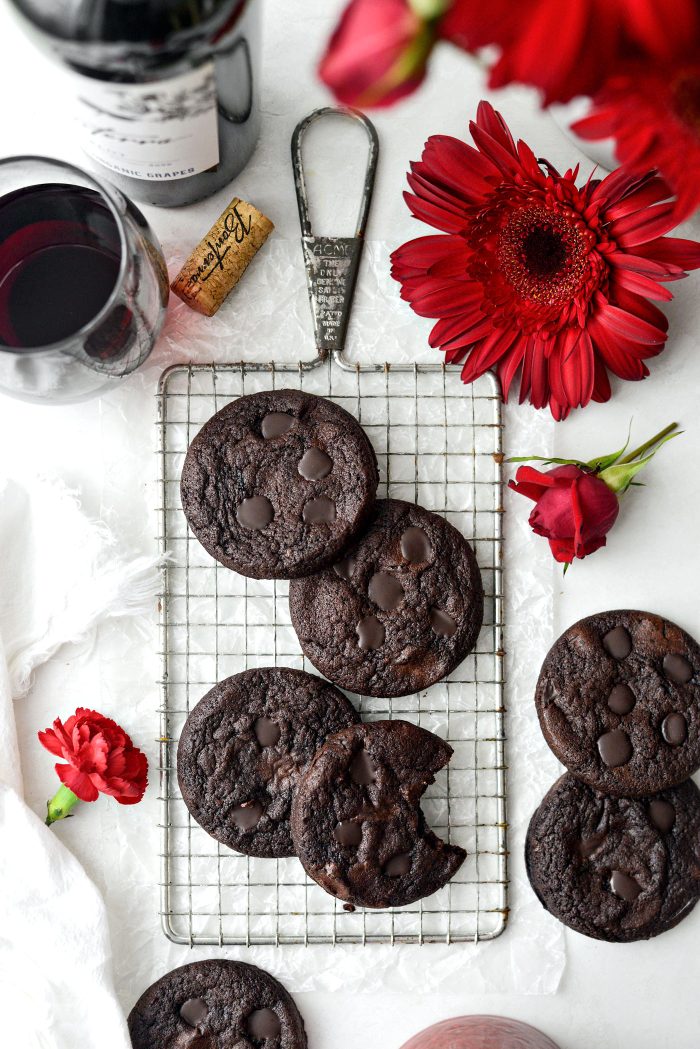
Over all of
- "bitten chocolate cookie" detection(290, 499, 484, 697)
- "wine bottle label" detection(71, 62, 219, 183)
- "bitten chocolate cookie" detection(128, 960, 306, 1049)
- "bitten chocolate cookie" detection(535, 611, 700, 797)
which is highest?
"wine bottle label" detection(71, 62, 219, 183)

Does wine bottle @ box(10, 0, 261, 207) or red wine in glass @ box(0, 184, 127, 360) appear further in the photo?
red wine in glass @ box(0, 184, 127, 360)

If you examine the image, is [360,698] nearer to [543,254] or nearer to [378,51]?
[543,254]

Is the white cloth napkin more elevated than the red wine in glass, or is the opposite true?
the red wine in glass

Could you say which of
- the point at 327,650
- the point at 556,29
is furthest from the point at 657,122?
the point at 327,650

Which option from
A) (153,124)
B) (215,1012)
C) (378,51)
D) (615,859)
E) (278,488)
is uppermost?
(378,51)

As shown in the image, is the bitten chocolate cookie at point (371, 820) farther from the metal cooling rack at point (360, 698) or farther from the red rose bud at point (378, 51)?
the red rose bud at point (378, 51)

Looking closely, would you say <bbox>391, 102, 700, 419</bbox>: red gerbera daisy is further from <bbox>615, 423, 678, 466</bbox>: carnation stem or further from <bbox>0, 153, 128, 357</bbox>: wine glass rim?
<bbox>0, 153, 128, 357</bbox>: wine glass rim

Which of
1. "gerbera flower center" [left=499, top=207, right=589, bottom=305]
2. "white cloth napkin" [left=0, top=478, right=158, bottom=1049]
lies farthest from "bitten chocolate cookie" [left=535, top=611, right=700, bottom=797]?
"white cloth napkin" [left=0, top=478, right=158, bottom=1049]
